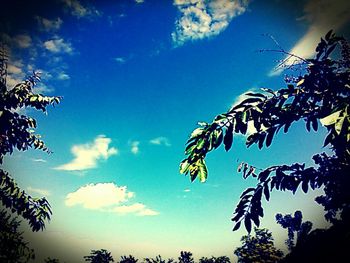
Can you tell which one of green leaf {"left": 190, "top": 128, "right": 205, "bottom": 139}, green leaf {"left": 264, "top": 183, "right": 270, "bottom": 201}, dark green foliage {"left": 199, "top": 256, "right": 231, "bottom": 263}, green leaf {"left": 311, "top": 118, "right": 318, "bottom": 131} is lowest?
dark green foliage {"left": 199, "top": 256, "right": 231, "bottom": 263}

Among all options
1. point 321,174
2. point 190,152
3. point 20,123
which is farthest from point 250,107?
point 20,123

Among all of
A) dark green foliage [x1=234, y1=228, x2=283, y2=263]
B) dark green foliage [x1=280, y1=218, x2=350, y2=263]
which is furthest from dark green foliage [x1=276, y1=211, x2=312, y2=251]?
dark green foliage [x1=280, y1=218, x2=350, y2=263]

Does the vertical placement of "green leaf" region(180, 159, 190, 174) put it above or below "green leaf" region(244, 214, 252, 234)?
above

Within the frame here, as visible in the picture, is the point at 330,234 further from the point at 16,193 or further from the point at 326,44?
the point at 16,193

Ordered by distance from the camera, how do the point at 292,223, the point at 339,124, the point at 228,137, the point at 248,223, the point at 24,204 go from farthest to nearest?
the point at 292,223 → the point at 24,204 → the point at 248,223 → the point at 228,137 → the point at 339,124

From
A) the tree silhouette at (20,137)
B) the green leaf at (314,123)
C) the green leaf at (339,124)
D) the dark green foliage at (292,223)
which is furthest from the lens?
the dark green foliage at (292,223)

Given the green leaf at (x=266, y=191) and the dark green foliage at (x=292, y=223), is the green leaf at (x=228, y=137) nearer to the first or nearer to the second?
the green leaf at (x=266, y=191)

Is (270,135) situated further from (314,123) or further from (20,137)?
(20,137)

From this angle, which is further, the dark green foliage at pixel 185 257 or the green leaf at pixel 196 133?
the dark green foliage at pixel 185 257

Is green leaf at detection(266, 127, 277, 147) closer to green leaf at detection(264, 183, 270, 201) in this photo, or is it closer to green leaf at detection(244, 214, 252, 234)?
green leaf at detection(264, 183, 270, 201)

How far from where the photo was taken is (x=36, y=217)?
891cm

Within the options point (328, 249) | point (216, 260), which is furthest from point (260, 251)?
point (328, 249)

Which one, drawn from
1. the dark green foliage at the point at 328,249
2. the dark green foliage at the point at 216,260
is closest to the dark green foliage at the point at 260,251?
the dark green foliage at the point at 216,260

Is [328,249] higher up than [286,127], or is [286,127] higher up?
[286,127]
